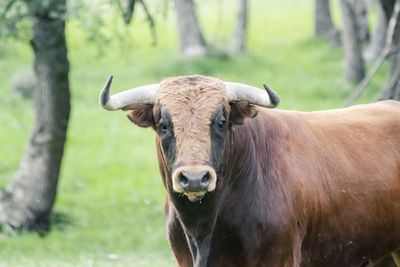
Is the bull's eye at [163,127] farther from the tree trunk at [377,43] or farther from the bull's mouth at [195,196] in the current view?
the tree trunk at [377,43]

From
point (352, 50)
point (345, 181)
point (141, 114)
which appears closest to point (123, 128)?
point (352, 50)

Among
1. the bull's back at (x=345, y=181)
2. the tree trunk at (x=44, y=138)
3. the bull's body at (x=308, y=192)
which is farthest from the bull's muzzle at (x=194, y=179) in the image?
the tree trunk at (x=44, y=138)

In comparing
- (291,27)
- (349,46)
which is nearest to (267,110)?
(349,46)

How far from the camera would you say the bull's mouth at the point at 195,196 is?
666 cm

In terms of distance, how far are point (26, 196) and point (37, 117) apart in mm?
1179

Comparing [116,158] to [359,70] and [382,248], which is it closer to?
[359,70]

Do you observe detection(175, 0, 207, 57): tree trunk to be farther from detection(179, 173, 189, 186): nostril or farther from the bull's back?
detection(179, 173, 189, 186): nostril

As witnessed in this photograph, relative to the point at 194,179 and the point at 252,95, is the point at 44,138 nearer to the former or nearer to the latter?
the point at 252,95

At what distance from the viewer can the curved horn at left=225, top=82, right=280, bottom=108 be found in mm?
7012

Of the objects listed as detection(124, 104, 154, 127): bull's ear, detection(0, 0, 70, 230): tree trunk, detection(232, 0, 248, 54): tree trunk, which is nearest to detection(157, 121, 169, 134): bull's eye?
detection(124, 104, 154, 127): bull's ear

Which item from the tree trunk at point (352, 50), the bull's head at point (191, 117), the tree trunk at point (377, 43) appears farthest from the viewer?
the tree trunk at point (377, 43)

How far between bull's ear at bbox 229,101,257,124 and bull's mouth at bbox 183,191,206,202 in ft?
2.07

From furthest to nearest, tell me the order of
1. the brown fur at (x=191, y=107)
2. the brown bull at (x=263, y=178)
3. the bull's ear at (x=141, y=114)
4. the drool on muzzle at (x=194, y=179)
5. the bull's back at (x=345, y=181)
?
the bull's back at (x=345, y=181) < the bull's ear at (x=141, y=114) < the brown bull at (x=263, y=178) < the brown fur at (x=191, y=107) < the drool on muzzle at (x=194, y=179)

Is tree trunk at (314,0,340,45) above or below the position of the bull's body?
below
